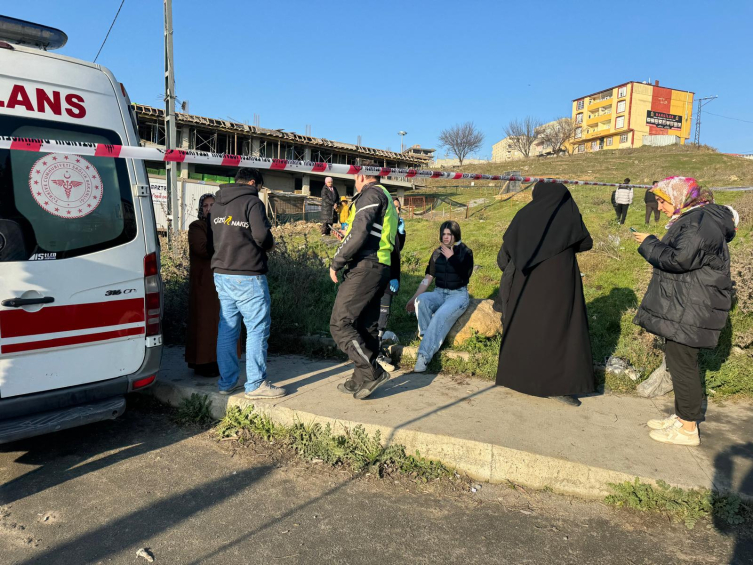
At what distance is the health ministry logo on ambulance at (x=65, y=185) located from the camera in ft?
10.7

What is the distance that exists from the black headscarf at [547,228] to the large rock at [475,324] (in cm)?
153

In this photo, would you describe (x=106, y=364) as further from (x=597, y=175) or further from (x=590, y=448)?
(x=597, y=175)

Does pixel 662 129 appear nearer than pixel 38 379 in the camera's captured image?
No

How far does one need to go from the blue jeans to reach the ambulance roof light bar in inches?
79.7

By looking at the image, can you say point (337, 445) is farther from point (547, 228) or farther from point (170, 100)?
point (170, 100)

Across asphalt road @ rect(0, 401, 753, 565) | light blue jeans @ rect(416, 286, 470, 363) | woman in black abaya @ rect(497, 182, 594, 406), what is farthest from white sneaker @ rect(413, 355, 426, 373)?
asphalt road @ rect(0, 401, 753, 565)

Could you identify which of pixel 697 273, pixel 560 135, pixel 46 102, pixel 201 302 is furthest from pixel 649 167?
pixel 46 102

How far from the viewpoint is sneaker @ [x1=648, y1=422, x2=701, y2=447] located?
11.5 feet

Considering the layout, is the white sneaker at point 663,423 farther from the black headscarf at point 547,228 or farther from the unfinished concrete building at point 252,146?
the unfinished concrete building at point 252,146

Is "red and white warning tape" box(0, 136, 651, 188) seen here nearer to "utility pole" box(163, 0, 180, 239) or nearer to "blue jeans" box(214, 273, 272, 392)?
"blue jeans" box(214, 273, 272, 392)

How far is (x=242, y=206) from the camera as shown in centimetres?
413

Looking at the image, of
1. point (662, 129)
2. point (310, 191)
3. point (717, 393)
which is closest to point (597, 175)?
point (310, 191)

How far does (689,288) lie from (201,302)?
152 inches

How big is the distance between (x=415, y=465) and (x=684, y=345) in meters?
1.99
